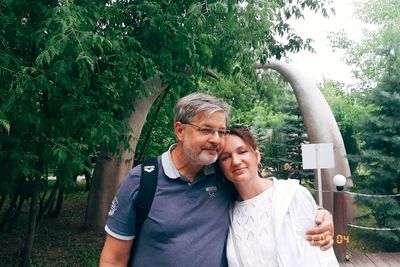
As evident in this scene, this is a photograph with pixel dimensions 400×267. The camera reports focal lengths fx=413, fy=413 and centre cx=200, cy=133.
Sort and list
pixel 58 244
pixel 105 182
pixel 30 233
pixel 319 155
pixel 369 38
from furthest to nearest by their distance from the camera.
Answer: pixel 369 38, pixel 105 182, pixel 58 244, pixel 30 233, pixel 319 155

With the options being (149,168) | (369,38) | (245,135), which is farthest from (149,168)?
(369,38)

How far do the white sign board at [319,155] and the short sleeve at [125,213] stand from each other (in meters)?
3.57

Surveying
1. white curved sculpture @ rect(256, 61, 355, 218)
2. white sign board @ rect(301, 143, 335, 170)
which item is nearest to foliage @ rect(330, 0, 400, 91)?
white curved sculpture @ rect(256, 61, 355, 218)

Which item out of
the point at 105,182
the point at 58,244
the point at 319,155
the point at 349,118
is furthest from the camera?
the point at 349,118

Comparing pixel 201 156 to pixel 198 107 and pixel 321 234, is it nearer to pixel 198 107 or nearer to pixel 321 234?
pixel 198 107

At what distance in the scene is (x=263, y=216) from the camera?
1919 mm

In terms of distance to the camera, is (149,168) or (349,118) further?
(349,118)

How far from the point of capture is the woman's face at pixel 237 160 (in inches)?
77.0

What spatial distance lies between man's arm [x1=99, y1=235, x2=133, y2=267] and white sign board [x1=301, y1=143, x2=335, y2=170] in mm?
3548

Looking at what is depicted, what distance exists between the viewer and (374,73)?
683 inches

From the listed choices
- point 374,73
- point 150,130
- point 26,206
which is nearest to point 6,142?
point 150,130

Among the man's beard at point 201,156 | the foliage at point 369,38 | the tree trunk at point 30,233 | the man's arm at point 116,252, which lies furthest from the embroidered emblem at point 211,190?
the foliage at point 369,38

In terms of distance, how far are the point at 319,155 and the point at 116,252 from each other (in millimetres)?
3675

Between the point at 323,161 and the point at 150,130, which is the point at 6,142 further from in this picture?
the point at 150,130
